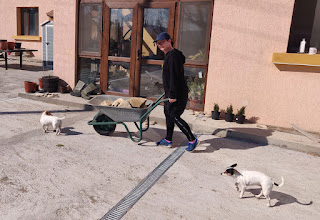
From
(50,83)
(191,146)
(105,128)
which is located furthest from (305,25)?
(50,83)

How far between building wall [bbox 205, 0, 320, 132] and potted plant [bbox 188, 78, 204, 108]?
1.49 feet

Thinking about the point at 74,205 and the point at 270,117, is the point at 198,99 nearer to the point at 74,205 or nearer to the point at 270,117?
the point at 270,117

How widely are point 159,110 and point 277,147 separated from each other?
2.93 metres

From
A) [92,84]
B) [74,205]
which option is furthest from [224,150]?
[92,84]

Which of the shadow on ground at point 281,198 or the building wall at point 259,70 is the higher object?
the building wall at point 259,70

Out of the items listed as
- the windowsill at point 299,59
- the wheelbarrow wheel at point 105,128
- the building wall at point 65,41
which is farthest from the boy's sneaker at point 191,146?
the building wall at point 65,41

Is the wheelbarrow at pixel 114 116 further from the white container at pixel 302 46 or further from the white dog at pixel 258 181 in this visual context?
the white container at pixel 302 46

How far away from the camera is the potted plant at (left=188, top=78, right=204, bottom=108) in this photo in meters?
7.41

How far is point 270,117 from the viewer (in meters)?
6.54

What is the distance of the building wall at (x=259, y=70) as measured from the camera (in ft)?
20.2

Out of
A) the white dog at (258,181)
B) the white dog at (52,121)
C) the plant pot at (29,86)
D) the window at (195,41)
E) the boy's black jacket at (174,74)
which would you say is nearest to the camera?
the white dog at (258,181)

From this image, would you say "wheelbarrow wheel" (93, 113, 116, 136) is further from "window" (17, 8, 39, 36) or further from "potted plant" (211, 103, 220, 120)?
"window" (17, 8, 39, 36)

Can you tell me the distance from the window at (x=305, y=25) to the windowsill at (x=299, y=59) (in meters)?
0.37

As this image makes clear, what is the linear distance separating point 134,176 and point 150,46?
14.9ft
